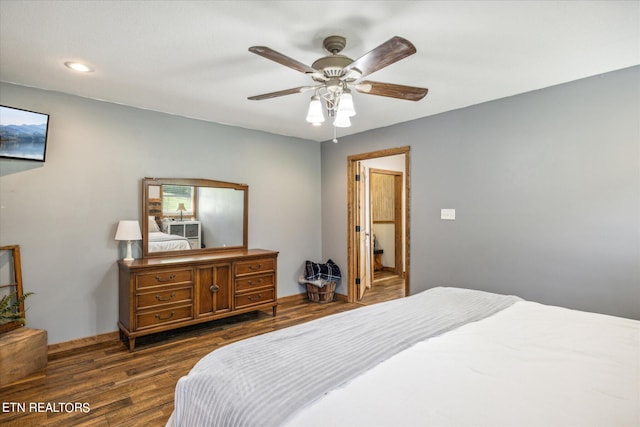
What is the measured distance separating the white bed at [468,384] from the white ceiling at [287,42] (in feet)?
5.54

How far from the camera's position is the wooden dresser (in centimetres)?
305

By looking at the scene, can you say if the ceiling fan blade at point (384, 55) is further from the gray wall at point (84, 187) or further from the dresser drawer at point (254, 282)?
the dresser drawer at point (254, 282)

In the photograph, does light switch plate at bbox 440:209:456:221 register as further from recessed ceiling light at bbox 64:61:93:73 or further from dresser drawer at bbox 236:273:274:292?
recessed ceiling light at bbox 64:61:93:73

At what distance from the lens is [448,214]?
364 centimetres

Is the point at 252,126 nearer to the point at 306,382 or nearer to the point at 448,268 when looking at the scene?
the point at 448,268

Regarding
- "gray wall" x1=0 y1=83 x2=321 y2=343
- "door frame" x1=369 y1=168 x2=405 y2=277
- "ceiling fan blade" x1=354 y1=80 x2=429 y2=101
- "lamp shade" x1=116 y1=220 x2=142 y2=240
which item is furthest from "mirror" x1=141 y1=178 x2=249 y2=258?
"door frame" x1=369 y1=168 x2=405 y2=277

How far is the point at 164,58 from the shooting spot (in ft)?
7.73

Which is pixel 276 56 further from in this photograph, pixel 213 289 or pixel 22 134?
pixel 213 289

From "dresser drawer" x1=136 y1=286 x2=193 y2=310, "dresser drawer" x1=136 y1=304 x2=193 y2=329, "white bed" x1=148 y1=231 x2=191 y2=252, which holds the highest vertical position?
"white bed" x1=148 y1=231 x2=191 y2=252

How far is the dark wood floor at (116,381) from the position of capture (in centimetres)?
206

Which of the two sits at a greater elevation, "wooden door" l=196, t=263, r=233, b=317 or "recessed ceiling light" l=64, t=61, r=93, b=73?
"recessed ceiling light" l=64, t=61, r=93, b=73

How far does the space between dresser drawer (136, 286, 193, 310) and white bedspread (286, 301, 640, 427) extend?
2.61 metres

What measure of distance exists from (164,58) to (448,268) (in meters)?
3.29

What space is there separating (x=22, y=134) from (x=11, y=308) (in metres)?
1.43
